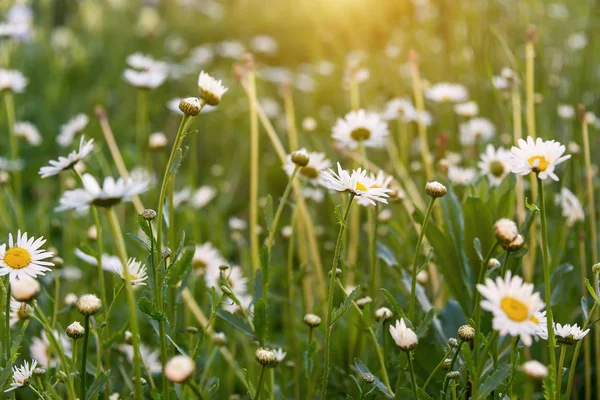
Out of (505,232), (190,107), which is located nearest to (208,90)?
(190,107)

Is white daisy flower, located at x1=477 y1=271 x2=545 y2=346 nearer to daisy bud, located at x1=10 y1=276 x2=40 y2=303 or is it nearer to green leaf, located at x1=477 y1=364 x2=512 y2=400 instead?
green leaf, located at x1=477 y1=364 x2=512 y2=400

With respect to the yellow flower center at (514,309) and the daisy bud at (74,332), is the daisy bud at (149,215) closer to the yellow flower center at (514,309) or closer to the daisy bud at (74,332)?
the daisy bud at (74,332)

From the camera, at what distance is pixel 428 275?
137 cm

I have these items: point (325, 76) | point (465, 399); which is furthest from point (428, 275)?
point (325, 76)

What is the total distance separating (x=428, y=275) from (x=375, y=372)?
0.46 m

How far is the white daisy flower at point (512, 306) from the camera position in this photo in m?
0.59

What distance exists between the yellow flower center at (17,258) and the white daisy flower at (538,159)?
629 mm

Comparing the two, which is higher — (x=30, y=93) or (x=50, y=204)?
(x=30, y=93)

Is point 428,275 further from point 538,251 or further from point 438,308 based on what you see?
point 538,251

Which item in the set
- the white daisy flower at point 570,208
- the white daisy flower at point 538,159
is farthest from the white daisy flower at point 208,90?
the white daisy flower at point 570,208

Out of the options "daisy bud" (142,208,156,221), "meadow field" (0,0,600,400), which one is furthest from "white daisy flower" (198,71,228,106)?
"daisy bud" (142,208,156,221)

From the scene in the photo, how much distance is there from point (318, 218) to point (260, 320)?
1122mm

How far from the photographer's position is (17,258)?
32.8 inches

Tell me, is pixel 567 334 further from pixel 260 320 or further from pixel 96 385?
pixel 96 385
